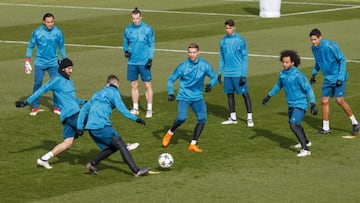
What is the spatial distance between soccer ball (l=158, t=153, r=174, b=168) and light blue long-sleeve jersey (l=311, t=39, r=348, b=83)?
4.71 meters

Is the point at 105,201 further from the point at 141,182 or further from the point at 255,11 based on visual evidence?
the point at 255,11

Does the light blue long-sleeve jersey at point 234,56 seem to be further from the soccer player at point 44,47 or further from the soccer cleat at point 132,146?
the soccer player at point 44,47

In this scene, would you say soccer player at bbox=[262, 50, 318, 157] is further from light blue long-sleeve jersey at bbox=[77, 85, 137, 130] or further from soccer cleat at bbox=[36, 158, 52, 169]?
soccer cleat at bbox=[36, 158, 52, 169]

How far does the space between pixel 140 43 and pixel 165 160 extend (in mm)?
6142

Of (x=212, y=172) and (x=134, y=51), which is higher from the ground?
(x=134, y=51)

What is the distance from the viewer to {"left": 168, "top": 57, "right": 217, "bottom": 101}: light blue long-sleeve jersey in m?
19.1

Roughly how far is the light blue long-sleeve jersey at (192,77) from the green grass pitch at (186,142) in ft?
3.47

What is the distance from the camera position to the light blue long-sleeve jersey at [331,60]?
20.1 metres

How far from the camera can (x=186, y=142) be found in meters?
19.8

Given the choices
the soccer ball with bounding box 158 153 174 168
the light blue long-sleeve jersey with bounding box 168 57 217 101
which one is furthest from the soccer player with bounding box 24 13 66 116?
the soccer ball with bounding box 158 153 174 168

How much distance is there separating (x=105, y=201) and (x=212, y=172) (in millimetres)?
2579

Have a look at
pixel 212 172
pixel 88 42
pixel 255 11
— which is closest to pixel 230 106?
pixel 212 172

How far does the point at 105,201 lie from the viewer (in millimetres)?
15320

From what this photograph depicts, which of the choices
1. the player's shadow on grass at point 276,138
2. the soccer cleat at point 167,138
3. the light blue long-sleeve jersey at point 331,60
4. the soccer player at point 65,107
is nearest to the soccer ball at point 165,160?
the soccer player at point 65,107
